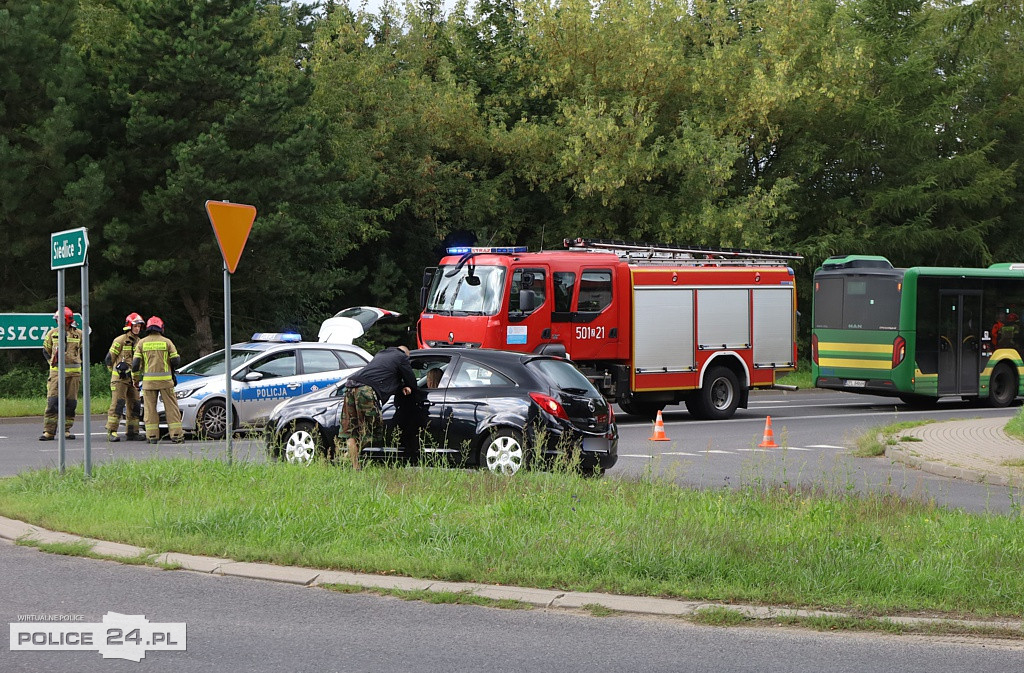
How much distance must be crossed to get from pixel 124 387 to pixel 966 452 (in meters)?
11.9

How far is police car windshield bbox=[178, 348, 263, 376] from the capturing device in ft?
61.7

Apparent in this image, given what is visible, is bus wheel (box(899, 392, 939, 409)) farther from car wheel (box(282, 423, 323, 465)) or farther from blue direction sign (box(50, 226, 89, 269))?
blue direction sign (box(50, 226, 89, 269))

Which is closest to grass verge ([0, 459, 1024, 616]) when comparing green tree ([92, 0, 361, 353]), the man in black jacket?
the man in black jacket

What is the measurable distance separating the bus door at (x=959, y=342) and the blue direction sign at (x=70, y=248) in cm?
1858

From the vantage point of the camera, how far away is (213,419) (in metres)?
18.3

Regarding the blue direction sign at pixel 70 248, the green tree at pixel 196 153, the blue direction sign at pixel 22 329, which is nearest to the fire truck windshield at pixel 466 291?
the green tree at pixel 196 153

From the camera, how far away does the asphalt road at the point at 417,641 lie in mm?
6160

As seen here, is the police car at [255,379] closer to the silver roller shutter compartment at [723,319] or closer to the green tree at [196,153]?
the silver roller shutter compartment at [723,319]

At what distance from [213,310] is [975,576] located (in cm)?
2689

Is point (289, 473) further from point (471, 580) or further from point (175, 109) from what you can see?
point (175, 109)

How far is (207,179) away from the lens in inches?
1078

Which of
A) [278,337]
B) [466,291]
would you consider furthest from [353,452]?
[466,291]

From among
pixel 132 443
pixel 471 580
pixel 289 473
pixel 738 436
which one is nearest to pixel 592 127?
pixel 738 436

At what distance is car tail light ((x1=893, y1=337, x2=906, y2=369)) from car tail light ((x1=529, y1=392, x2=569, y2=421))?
13.8 meters
